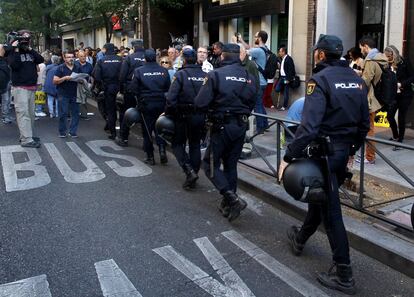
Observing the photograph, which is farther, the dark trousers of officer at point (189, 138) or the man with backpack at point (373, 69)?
the man with backpack at point (373, 69)

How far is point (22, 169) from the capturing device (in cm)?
740

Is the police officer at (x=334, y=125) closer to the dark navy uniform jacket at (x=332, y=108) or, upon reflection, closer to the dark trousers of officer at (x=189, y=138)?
the dark navy uniform jacket at (x=332, y=108)

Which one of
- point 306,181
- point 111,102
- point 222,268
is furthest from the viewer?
point 111,102

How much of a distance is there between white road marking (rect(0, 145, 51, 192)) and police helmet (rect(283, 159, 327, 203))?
402 centimetres

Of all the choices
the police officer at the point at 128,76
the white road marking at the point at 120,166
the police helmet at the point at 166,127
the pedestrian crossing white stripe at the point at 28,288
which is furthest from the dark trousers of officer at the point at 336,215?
the police officer at the point at 128,76

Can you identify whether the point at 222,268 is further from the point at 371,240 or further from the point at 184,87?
the point at 184,87

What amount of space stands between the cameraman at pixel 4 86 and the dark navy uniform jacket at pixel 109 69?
206 cm

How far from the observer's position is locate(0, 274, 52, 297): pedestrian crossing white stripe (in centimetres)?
367

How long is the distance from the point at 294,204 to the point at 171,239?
5.11ft

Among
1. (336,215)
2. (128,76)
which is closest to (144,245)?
(336,215)

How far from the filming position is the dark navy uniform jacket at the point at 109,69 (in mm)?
9578

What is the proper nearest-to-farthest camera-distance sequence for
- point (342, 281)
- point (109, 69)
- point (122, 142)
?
1. point (342, 281)
2. point (122, 142)
3. point (109, 69)

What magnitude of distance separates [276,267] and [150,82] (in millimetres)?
4130

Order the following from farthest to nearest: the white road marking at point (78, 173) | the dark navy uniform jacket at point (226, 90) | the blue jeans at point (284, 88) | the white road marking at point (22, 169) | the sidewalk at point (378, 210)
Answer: the blue jeans at point (284, 88)
the white road marking at point (78, 173)
the white road marking at point (22, 169)
the dark navy uniform jacket at point (226, 90)
the sidewalk at point (378, 210)
